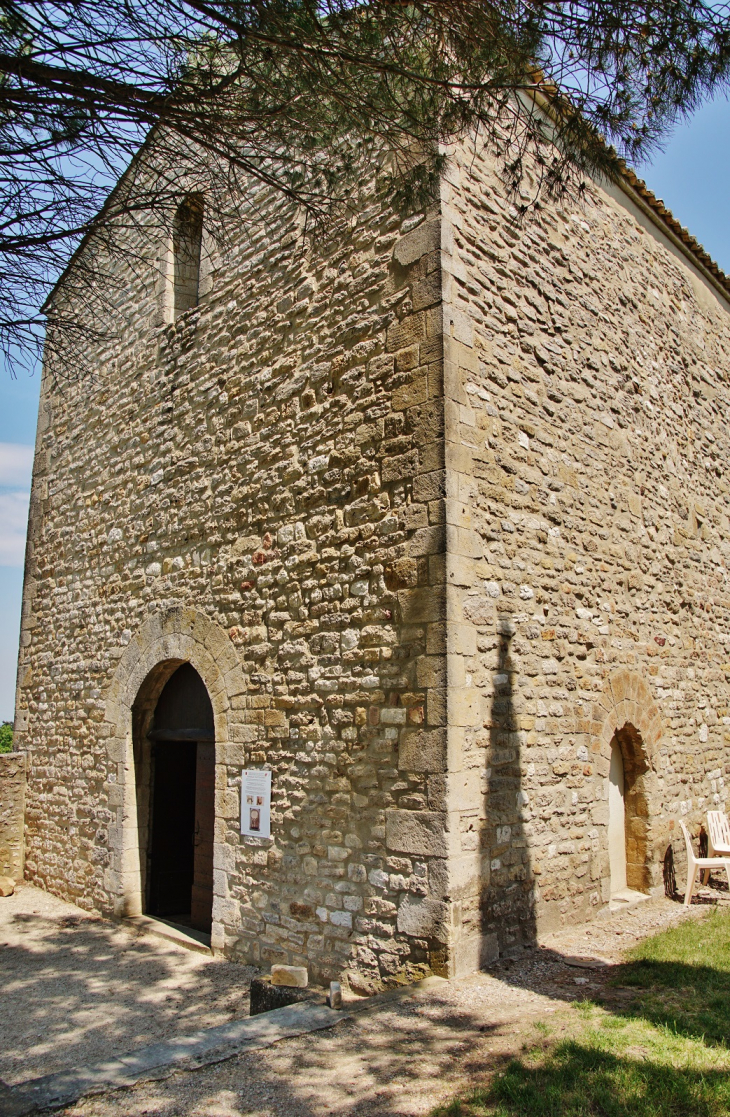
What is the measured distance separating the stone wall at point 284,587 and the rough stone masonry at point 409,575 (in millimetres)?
24

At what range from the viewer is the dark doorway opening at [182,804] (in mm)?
6684

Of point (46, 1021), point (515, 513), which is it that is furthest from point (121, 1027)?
point (515, 513)

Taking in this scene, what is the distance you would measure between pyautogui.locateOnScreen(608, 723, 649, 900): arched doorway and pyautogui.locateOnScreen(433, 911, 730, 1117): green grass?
2159mm

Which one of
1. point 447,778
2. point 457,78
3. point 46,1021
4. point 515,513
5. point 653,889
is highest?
point 457,78

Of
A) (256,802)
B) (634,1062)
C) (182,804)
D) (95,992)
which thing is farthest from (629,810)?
(95,992)

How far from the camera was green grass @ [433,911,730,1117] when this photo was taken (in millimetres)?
2850

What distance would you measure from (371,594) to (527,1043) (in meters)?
2.51

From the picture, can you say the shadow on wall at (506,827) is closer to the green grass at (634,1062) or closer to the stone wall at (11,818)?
the green grass at (634,1062)

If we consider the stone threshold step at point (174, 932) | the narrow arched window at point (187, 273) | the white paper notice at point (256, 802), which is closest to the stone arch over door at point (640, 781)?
the white paper notice at point (256, 802)

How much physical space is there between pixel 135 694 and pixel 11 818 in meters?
3.04

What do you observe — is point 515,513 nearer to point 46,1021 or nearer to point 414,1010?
point 414,1010

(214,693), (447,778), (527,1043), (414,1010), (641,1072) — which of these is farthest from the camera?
(214,693)

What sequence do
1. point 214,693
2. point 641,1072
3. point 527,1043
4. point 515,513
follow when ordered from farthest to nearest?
point 214,693 < point 515,513 < point 527,1043 < point 641,1072

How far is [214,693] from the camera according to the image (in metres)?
6.30
